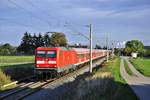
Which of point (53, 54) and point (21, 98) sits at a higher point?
point (53, 54)

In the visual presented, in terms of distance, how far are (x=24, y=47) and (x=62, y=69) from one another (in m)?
97.8

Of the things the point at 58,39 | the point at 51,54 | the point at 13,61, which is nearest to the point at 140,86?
the point at 51,54

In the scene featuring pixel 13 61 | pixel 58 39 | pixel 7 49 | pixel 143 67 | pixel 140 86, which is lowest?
pixel 143 67

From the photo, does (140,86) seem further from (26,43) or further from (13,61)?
(26,43)

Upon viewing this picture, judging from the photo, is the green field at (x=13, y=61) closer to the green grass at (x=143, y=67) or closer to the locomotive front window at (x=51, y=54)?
the locomotive front window at (x=51, y=54)

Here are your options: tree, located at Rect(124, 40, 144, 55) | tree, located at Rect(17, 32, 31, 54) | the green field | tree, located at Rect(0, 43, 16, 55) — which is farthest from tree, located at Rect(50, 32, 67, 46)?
tree, located at Rect(124, 40, 144, 55)

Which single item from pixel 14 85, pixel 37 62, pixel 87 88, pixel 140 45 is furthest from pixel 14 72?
pixel 140 45

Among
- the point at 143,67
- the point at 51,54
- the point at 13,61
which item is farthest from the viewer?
the point at 13,61

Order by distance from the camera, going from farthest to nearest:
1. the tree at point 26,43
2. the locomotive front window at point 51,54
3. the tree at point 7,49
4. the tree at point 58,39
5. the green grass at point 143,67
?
1. the tree at point 7,49
2. the tree at point 26,43
3. the tree at point 58,39
4. the green grass at point 143,67
5. the locomotive front window at point 51,54

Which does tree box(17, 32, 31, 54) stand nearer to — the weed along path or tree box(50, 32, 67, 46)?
tree box(50, 32, 67, 46)

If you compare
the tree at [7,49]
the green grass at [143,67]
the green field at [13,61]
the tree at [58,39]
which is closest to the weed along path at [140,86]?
the green grass at [143,67]

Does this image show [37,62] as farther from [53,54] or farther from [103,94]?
[103,94]

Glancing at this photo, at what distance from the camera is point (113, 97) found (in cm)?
1758

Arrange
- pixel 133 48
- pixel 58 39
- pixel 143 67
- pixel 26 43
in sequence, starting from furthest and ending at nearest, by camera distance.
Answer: pixel 133 48, pixel 26 43, pixel 58 39, pixel 143 67
